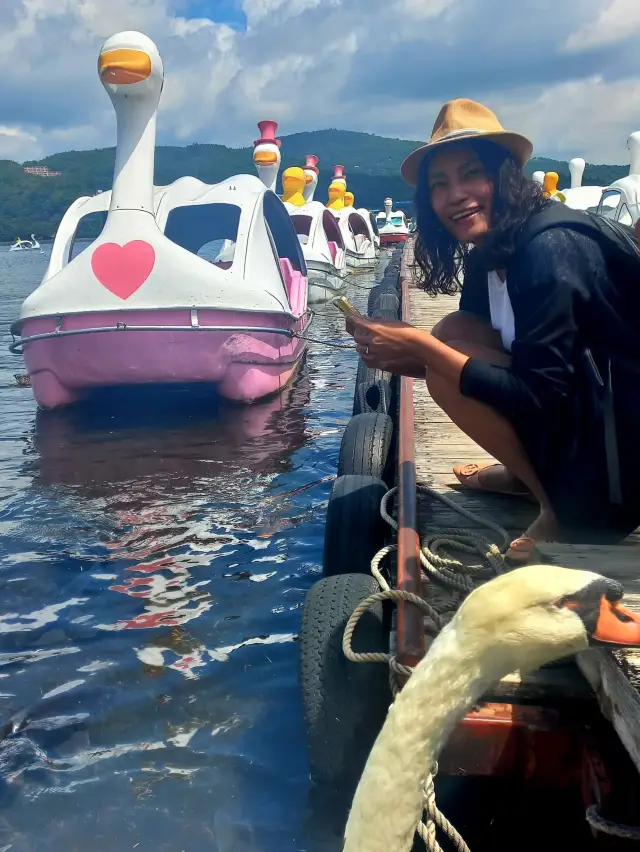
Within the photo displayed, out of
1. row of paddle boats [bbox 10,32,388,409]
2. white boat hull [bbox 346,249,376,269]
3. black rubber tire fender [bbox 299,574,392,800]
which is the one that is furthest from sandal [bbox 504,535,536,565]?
white boat hull [bbox 346,249,376,269]

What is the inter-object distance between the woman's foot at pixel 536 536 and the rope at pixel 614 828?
0.92 meters

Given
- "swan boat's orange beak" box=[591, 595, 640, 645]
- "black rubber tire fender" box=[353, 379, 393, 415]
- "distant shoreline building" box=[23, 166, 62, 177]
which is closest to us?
"swan boat's orange beak" box=[591, 595, 640, 645]

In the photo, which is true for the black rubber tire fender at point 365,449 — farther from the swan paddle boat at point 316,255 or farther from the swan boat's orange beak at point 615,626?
the swan paddle boat at point 316,255

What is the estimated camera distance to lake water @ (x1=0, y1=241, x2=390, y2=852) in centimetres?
280

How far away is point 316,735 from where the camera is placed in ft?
8.77

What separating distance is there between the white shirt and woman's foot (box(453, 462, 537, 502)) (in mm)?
774

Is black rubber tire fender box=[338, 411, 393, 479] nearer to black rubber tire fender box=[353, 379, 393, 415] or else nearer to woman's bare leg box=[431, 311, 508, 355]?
woman's bare leg box=[431, 311, 508, 355]

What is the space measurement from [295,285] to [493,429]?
8.82 metres

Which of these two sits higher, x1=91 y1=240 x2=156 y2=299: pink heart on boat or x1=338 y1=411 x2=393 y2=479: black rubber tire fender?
x1=91 y1=240 x2=156 y2=299: pink heart on boat

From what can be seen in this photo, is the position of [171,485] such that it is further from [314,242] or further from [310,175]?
[310,175]

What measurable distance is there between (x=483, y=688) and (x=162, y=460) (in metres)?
5.40

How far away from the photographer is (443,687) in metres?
1.60

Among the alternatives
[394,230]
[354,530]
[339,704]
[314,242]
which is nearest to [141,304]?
[354,530]

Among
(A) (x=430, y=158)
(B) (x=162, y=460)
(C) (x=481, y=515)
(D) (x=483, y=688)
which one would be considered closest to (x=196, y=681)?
(C) (x=481, y=515)
